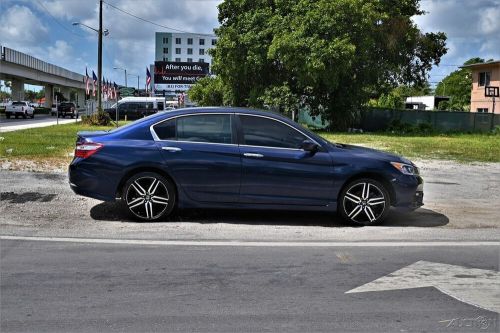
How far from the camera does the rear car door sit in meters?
7.30

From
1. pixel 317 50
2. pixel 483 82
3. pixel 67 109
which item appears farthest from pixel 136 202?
pixel 67 109

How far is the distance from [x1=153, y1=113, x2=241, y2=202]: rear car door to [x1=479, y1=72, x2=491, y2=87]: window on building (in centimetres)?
4912

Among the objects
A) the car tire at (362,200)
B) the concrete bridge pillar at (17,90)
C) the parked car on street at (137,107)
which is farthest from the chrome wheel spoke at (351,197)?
the concrete bridge pillar at (17,90)

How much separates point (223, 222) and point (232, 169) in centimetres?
82

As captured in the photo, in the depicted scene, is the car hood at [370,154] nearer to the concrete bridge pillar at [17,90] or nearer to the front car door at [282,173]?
the front car door at [282,173]

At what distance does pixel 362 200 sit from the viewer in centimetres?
750

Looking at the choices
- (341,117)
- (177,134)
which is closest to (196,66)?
(341,117)

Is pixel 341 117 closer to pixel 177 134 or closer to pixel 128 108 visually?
pixel 128 108

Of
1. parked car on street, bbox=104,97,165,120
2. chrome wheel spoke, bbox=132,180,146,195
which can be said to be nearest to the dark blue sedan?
chrome wheel spoke, bbox=132,180,146,195

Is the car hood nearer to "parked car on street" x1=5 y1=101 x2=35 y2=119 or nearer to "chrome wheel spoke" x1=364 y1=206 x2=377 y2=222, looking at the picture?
"chrome wheel spoke" x1=364 y1=206 x2=377 y2=222

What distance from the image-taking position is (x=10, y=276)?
5121 mm

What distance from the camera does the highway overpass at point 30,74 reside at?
199 feet

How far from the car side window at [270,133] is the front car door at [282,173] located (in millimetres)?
13

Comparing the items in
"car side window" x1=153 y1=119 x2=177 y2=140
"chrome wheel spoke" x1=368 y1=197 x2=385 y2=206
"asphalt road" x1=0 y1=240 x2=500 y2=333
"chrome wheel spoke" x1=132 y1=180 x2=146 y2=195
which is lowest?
"asphalt road" x1=0 y1=240 x2=500 y2=333
